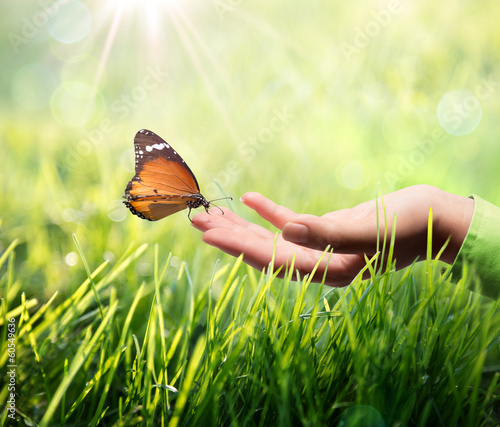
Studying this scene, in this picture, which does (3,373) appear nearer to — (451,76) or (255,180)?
(255,180)

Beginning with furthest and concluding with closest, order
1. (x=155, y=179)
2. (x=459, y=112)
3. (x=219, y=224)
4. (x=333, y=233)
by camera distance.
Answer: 1. (x=459, y=112)
2. (x=155, y=179)
3. (x=219, y=224)
4. (x=333, y=233)

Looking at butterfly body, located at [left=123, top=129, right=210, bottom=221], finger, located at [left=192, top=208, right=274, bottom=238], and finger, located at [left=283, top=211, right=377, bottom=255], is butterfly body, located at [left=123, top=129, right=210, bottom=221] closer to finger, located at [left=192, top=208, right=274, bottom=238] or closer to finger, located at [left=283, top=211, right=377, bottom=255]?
finger, located at [left=192, top=208, right=274, bottom=238]

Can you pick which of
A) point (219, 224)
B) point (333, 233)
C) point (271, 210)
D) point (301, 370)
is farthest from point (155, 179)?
point (301, 370)

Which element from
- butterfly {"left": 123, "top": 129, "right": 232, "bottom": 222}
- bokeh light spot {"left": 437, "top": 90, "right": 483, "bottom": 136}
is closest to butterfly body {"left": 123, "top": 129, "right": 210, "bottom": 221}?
butterfly {"left": 123, "top": 129, "right": 232, "bottom": 222}

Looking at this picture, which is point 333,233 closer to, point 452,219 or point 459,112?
point 452,219

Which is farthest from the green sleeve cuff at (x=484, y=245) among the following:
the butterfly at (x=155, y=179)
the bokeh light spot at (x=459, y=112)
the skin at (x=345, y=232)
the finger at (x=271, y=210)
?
the bokeh light spot at (x=459, y=112)

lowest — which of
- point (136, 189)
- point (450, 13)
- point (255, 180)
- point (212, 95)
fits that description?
point (136, 189)

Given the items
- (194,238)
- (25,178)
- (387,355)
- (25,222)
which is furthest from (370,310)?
(25,178)
